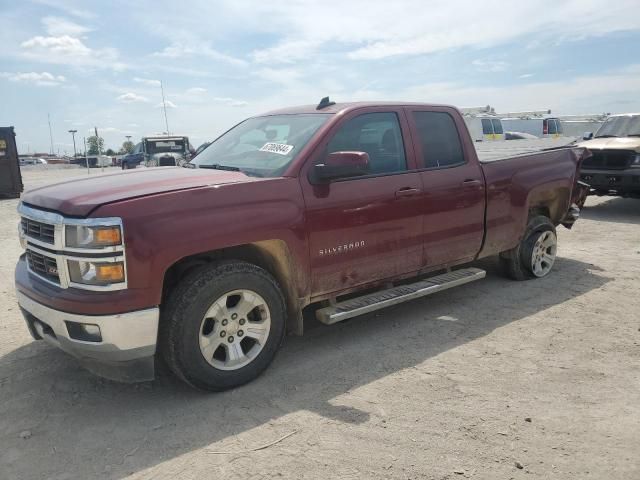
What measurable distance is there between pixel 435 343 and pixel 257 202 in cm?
192

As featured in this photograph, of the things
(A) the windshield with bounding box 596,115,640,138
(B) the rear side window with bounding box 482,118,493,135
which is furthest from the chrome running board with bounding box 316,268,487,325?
(B) the rear side window with bounding box 482,118,493,135

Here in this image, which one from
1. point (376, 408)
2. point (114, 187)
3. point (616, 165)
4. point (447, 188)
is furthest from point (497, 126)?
point (114, 187)

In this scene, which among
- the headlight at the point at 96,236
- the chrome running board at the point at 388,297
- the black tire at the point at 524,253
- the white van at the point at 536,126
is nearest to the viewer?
the headlight at the point at 96,236

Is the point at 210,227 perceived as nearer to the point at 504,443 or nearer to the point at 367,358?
the point at 367,358

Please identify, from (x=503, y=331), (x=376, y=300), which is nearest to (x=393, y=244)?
(x=376, y=300)

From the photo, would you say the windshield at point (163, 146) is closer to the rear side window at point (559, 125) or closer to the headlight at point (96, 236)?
the rear side window at point (559, 125)

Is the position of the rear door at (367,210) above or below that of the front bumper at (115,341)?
above

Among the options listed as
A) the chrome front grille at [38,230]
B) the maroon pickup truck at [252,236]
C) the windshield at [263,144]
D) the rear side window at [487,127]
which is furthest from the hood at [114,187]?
the rear side window at [487,127]

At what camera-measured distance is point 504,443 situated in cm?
289

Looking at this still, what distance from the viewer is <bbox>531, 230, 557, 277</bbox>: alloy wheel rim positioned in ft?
19.1

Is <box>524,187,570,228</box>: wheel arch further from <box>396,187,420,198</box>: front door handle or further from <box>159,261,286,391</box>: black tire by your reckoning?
<box>159,261,286,391</box>: black tire

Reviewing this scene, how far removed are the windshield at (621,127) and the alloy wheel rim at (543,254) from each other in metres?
6.64

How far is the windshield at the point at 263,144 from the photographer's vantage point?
3.91 m

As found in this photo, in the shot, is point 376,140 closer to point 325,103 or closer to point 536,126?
point 325,103
